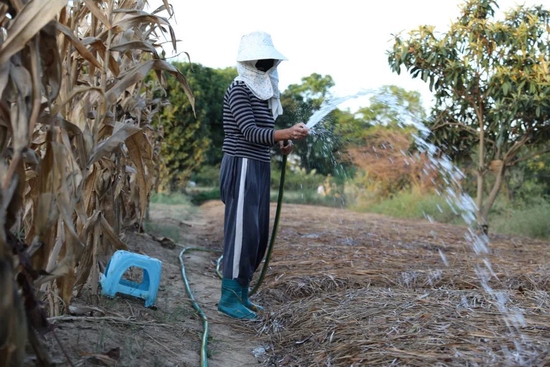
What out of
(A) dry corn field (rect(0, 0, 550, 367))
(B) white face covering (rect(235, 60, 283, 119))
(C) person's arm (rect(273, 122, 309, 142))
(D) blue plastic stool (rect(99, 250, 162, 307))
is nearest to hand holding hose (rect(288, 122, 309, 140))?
(C) person's arm (rect(273, 122, 309, 142))

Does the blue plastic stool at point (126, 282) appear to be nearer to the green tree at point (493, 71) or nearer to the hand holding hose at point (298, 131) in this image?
the hand holding hose at point (298, 131)

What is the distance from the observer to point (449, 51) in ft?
22.5

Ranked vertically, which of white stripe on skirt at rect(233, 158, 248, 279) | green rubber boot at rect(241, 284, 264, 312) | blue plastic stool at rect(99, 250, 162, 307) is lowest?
green rubber boot at rect(241, 284, 264, 312)

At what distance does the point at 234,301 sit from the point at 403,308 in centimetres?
102

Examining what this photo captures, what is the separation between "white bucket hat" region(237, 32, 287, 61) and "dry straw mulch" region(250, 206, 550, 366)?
Result: 4.48 ft

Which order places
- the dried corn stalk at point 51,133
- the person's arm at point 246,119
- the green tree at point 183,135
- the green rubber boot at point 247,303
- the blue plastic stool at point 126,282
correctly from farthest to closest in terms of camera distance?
the green tree at point 183,135
the green rubber boot at point 247,303
the person's arm at point 246,119
the blue plastic stool at point 126,282
the dried corn stalk at point 51,133

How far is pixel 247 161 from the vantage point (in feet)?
10.5

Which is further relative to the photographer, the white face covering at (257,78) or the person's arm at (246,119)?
the white face covering at (257,78)

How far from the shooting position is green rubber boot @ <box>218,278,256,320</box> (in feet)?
10.7

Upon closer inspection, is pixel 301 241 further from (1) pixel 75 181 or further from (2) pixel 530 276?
(1) pixel 75 181

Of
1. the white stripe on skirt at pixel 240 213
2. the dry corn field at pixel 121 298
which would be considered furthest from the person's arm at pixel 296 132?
the dry corn field at pixel 121 298

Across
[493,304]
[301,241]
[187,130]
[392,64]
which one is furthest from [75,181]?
[187,130]

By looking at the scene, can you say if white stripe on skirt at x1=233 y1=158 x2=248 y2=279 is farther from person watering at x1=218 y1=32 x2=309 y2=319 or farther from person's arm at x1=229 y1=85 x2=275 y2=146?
person's arm at x1=229 y1=85 x2=275 y2=146

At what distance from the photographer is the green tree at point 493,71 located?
6500 millimetres
